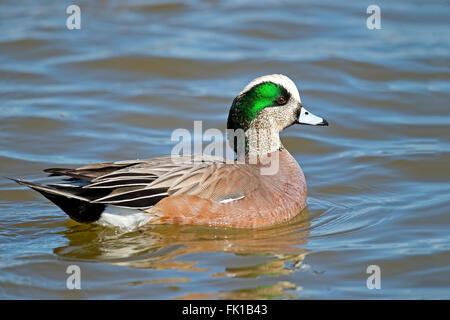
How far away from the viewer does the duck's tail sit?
6203 millimetres

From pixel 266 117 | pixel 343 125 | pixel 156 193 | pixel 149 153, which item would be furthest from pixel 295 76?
pixel 156 193

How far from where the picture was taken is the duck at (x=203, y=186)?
638cm

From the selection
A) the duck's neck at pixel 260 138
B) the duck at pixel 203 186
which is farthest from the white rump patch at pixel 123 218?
the duck's neck at pixel 260 138

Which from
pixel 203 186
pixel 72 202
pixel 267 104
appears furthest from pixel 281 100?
pixel 72 202

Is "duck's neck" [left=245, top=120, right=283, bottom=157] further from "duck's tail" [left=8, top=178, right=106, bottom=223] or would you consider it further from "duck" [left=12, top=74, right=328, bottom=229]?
"duck's tail" [left=8, top=178, right=106, bottom=223]

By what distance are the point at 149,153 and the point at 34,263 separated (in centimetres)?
304

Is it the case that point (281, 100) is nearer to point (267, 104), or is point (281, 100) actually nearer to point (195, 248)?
point (267, 104)

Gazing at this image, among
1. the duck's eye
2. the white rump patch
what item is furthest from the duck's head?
the white rump patch

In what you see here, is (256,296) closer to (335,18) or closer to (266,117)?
(266,117)

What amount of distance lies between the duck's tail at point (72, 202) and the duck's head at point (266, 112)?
5.56ft

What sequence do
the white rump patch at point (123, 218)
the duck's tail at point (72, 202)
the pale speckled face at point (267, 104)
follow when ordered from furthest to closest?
1. the pale speckled face at point (267, 104)
2. the white rump patch at point (123, 218)
3. the duck's tail at point (72, 202)

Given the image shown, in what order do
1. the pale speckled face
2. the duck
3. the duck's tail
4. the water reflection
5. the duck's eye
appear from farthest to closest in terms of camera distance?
the duck's eye
the pale speckled face
the duck
the duck's tail
the water reflection

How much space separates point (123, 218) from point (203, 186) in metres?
0.76

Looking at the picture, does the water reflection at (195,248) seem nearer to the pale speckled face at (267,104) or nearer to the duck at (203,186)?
the duck at (203,186)
